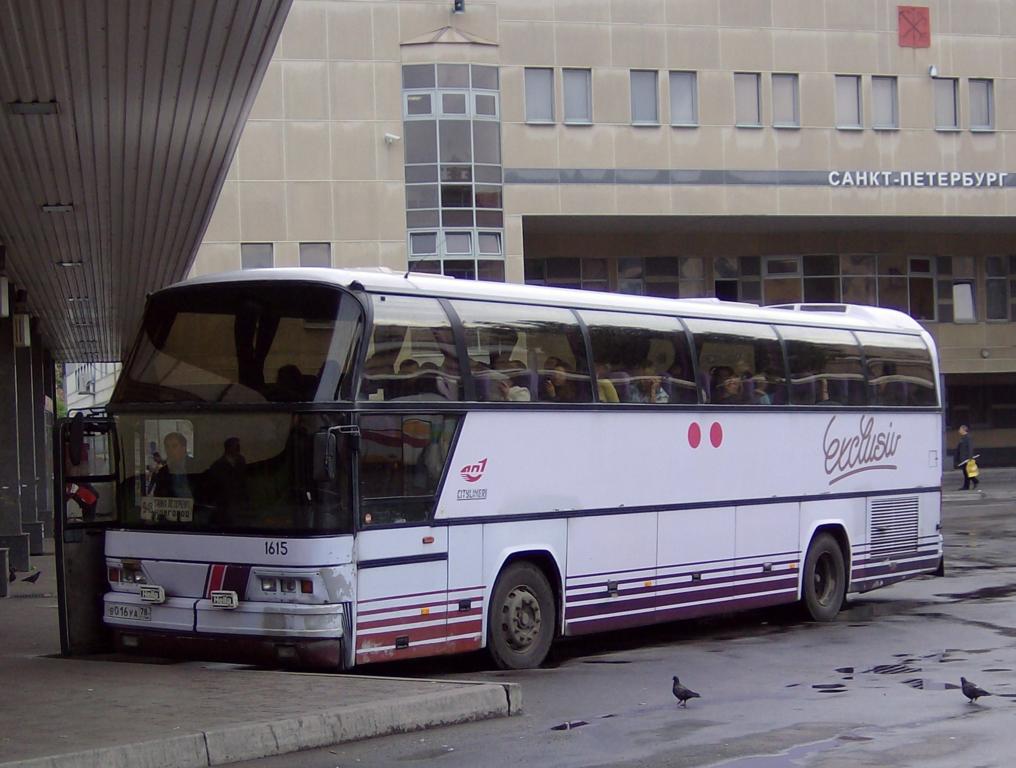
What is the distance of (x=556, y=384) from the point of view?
44.5 ft

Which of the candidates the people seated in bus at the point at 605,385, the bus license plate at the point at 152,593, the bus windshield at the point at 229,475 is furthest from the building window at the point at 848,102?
the bus license plate at the point at 152,593

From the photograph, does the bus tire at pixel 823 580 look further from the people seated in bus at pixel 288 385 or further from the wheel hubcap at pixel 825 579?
the people seated in bus at pixel 288 385

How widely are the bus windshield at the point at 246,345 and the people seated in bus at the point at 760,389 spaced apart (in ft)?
19.7

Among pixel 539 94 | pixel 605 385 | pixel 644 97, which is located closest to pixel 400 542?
pixel 605 385

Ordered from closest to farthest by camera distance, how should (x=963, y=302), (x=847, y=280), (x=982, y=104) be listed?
(x=982, y=104)
(x=847, y=280)
(x=963, y=302)

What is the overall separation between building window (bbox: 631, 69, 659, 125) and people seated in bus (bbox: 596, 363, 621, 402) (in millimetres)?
33924

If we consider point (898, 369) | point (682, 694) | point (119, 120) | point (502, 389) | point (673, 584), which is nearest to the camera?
point (682, 694)

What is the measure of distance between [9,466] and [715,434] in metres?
14.5

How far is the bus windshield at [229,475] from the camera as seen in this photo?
11.2 meters

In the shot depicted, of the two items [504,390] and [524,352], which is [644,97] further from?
[504,390]

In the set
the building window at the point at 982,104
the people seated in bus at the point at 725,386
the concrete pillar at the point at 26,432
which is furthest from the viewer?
the building window at the point at 982,104

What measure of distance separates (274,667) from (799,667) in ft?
14.9

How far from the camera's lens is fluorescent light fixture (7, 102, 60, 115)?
13156 millimetres

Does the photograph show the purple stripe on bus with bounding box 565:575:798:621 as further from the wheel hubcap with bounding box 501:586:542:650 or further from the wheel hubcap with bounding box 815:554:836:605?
the wheel hubcap with bounding box 815:554:836:605
